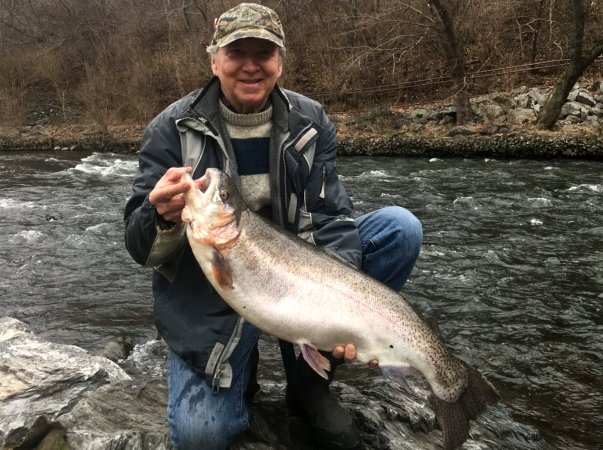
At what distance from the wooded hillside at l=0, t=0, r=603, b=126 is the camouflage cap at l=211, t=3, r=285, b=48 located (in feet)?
53.2

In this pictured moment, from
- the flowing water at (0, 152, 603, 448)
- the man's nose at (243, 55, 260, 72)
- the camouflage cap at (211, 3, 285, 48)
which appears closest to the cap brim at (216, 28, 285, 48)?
the camouflage cap at (211, 3, 285, 48)

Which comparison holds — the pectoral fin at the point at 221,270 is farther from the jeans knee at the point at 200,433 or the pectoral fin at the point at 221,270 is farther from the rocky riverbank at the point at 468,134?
the rocky riverbank at the point at 468,134

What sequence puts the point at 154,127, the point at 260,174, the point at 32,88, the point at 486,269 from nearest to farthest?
the point at 154,127, the point at 260,174, the point at 486,269, the point at 32,88

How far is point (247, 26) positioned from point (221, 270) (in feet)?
3.86

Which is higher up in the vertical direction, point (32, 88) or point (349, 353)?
point (349, 353)

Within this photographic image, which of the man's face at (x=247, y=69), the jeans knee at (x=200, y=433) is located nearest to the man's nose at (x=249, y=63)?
the man's face at (x=247, y=69)

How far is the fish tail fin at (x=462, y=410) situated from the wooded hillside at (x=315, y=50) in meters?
16.4

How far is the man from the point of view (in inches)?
104

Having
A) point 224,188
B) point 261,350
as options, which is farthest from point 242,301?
point 261,350

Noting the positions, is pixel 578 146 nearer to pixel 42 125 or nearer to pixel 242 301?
pixel 242 301

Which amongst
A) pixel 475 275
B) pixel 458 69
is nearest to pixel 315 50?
pixel 458 69

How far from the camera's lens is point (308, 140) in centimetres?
292

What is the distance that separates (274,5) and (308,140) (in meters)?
28.6

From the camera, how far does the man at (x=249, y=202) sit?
2650 millimetres
